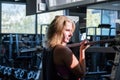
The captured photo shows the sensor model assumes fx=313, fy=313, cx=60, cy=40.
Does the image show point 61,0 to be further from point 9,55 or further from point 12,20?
point 12,20

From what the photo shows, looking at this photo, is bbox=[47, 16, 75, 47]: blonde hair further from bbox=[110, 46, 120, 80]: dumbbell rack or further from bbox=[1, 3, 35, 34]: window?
bbox=[1, 3, 35, 34]: window

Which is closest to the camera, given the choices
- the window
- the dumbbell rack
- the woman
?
the dumbbell rack

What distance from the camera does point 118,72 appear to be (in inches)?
55.4

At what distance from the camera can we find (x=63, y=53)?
172 centimetres

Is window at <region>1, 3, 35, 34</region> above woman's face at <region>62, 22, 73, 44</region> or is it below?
above

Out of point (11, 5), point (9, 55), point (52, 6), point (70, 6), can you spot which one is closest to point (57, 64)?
point (70, 6)

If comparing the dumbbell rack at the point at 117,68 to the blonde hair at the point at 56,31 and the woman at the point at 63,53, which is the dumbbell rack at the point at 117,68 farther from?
the blonde hair at the point at 56,31

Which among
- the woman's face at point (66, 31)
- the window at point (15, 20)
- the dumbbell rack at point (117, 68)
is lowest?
the dumbbell rack at point (117, 68)

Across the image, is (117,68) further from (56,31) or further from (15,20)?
(15,20)

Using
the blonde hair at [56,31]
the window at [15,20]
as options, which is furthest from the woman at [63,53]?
the window at [15,20]

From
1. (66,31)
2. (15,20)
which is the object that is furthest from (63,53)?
(15,20)

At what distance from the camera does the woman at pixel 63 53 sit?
1682 mm

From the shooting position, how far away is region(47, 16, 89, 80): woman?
1.68 m

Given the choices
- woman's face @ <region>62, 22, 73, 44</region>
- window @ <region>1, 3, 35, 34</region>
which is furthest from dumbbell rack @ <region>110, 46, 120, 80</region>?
window @ <region>1, 3, 35, 34</region>
